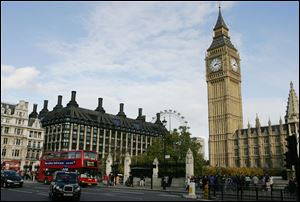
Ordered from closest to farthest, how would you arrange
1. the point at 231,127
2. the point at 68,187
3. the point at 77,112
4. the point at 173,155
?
the point at 68,187, the point at 173,155, the point at 77,112, the point at 231,127

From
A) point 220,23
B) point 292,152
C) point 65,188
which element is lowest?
point 65,188

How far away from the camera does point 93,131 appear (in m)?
105

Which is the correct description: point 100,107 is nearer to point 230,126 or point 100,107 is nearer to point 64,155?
point 230,126

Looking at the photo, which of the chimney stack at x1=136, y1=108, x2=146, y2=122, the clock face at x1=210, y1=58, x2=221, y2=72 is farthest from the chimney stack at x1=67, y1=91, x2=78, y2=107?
the clock face at x1=210, y1=58, x2=221, y2=72

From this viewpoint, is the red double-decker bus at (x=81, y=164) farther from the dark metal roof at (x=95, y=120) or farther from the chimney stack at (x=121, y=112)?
the chimney stack at (x=121, y=112)

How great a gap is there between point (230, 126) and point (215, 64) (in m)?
23.9

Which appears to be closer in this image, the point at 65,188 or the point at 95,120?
the point at 65,188

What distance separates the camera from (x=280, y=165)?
103m

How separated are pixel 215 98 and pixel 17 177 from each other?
98.9 metres

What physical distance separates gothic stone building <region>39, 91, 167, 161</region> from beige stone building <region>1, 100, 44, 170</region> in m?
14.6

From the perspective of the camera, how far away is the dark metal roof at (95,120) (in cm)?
9956

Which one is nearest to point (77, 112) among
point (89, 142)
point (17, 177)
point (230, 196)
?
point (89, 142)

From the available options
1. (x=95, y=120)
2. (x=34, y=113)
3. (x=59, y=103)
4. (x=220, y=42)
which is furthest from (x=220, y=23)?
(x=34, y=113)

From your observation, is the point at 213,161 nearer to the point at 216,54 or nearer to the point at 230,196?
the point at 216,54
